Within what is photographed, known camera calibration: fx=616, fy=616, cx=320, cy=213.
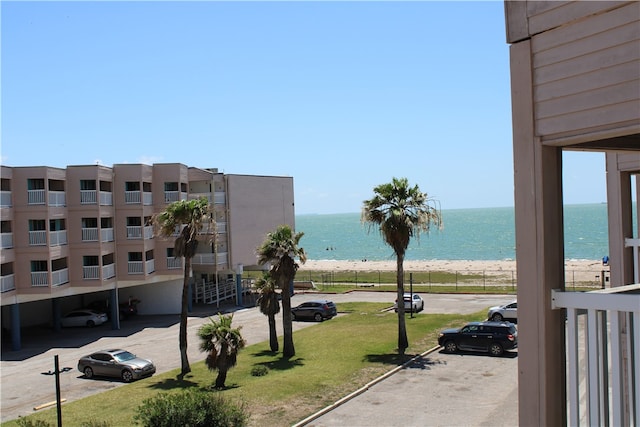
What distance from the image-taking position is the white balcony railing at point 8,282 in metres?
34.6

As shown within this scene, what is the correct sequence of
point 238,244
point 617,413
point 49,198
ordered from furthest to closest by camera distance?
point 238,244
point 49,198
point 617,413

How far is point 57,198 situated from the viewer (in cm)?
3812

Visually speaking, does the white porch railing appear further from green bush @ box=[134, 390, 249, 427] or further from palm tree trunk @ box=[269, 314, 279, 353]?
palm tree trunk @ box=[269, 314, 279, 353]

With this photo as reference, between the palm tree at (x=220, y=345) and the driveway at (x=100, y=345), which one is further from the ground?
the palm tree at (x=220, y=345)

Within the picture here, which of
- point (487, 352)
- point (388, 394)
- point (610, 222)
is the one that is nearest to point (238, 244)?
point (487, 352)

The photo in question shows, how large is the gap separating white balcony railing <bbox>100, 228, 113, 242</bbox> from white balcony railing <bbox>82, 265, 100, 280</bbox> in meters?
2.02

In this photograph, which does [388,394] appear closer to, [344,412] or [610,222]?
[344,412]

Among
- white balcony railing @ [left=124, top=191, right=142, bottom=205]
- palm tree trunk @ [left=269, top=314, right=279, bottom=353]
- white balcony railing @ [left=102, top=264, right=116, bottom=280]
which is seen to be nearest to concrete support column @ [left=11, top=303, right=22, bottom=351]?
white balcony railing @ [left=102, top=264, right=116, bottom=280]

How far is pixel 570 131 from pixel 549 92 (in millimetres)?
400

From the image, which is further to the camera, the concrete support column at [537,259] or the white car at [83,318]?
the white car at [83,318]

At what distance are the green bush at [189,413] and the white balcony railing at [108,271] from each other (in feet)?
82.9

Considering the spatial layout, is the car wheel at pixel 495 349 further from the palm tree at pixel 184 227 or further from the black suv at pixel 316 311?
the black suv at pixel 316 311

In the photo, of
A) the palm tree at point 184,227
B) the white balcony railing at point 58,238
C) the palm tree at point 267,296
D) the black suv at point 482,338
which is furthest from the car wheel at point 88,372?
the black suv at point 482,338

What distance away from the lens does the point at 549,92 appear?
17.6ft
